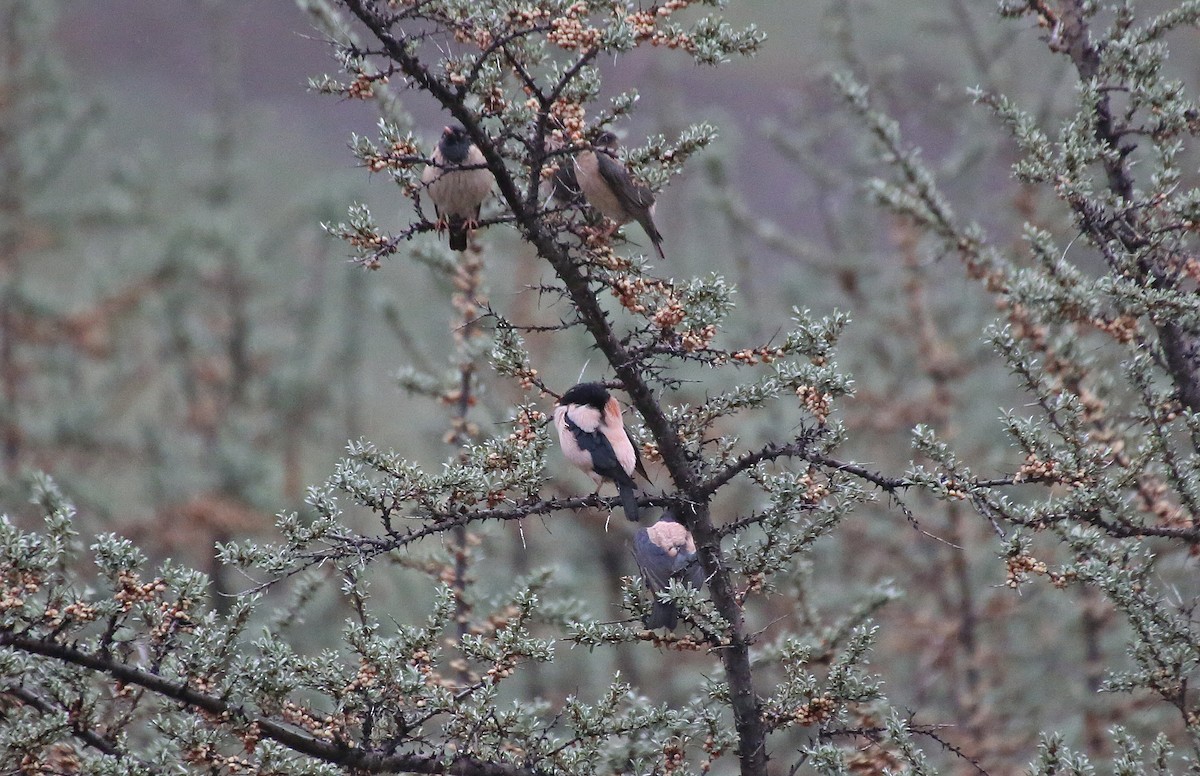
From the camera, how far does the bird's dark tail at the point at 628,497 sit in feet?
13.5

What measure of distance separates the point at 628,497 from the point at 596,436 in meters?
0.52

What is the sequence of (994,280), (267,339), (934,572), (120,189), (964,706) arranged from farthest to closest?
1. (267,339)
2. (120,189)
3. (934,572)
4. (964,706)
5. (994,280)

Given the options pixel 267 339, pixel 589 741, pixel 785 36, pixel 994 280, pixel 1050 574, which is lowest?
pixel 589 741

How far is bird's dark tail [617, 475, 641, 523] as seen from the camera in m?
4.10

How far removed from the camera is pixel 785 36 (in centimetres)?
1550

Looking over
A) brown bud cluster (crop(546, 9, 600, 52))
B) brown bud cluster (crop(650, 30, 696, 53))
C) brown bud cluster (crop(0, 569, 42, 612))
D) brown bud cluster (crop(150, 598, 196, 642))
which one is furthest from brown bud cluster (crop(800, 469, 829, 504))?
brown bud cluster (crop(0, 569, 42, 612))

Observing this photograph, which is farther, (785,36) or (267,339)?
(785,36)

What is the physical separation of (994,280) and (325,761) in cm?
350

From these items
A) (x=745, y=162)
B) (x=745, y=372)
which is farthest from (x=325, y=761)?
(x=745, y=162)

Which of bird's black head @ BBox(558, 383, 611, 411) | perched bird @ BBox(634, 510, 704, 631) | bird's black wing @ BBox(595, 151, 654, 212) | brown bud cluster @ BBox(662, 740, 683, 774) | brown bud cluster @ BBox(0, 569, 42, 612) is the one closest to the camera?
brown bud cluster @ BBox(0, 569, 42, 612)

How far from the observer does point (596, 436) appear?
4676mm

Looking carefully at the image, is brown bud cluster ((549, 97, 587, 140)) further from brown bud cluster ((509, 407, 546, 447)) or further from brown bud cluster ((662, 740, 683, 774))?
brown bud cluster ((662, 740, 683, 774))

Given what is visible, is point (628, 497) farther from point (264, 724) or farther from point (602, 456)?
point (264, 724)

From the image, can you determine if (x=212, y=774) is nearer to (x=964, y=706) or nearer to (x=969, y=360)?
(x=964, y=706)
